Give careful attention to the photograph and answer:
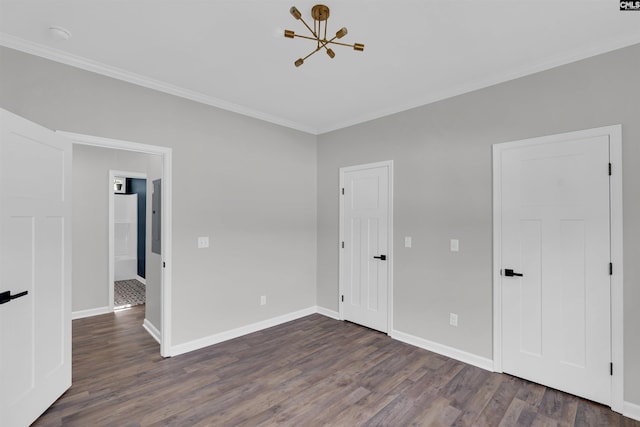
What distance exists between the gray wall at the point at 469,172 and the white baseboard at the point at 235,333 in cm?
148

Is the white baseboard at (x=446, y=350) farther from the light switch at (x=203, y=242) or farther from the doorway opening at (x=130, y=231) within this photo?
the doorway opening at (x=130, y=231)

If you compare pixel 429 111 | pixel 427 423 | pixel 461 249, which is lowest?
pixel 427 423

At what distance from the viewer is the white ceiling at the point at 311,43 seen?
194 cm

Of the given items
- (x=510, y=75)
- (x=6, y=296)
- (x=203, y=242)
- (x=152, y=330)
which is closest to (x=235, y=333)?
(x=152, y=330)

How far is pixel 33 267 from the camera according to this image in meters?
2.10

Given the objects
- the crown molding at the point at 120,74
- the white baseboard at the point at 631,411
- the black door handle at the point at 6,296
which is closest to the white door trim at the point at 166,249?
the crown molding at the point at 120,74

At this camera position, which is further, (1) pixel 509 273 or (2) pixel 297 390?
(1) pixel 509 273

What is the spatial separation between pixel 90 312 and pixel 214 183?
2.95m

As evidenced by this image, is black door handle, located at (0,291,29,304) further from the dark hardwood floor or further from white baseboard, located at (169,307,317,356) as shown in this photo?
white baseboard, located at (169,307,317,356)

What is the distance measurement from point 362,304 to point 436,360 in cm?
115

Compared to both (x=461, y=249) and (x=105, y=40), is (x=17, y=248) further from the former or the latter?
(x=461, y=249)

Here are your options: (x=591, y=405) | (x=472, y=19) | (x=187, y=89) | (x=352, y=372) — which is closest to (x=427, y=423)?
(x=352, y=372)

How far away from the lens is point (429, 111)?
11.0 ft

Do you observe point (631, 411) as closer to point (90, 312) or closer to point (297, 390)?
point (297, 390)
